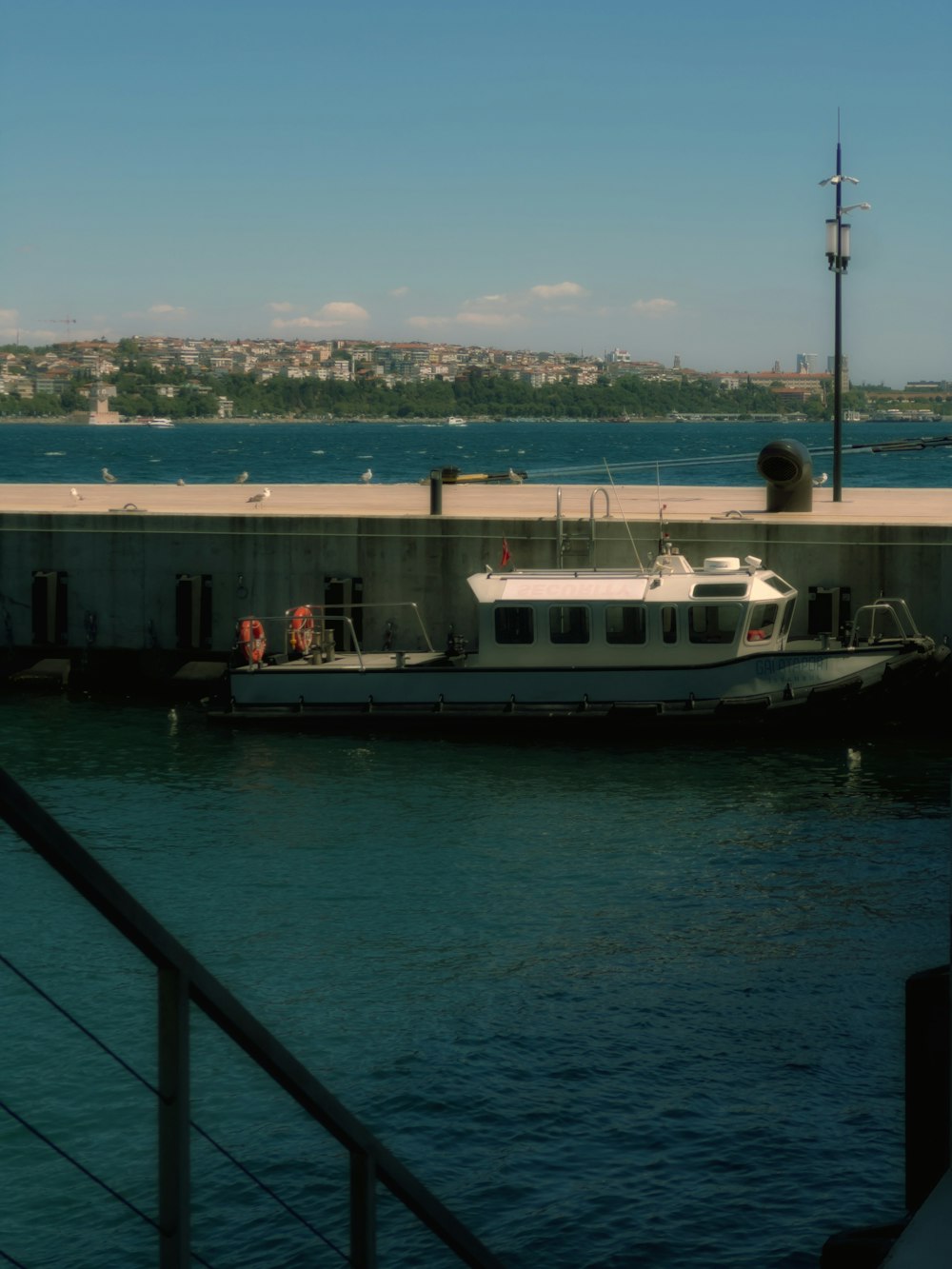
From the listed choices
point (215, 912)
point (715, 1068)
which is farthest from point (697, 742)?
point (715, 1068)

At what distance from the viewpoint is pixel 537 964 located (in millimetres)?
15969

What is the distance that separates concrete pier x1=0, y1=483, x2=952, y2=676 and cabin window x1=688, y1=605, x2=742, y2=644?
2.87 metres

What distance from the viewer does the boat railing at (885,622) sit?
28219 mm

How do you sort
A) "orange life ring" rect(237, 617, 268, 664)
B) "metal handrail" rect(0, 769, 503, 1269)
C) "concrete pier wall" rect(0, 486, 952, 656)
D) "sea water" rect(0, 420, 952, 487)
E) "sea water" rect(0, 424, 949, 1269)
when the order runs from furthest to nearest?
1. "sea water" rect(0, 420, 952, 487)
2. "concrete pier wall" rect(0, 486, 952, 656)
3. "orange life ring" rect(237, 617, 268, 664)
4. "sea water" rect(0, 424, 949, 1269)
5. "metal handrail" rect(0, 769, 503, 1269)

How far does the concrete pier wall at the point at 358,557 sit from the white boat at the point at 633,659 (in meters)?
2.18

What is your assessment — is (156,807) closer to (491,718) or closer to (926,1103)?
(491,718)

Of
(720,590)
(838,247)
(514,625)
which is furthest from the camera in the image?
(838,247)

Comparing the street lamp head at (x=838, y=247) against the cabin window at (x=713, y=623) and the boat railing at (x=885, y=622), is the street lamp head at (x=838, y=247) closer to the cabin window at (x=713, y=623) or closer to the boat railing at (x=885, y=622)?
the boat railing at (x=885, y=622)

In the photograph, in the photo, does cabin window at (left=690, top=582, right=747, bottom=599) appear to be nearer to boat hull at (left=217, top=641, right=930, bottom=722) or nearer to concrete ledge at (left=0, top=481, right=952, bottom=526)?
boat hull at (left=217, top=641, right=930, bottom=722)

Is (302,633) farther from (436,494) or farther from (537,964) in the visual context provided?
(537,964)

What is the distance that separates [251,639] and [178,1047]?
86.4 ft

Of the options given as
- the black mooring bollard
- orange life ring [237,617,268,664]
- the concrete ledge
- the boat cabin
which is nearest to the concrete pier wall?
the concrete ledge

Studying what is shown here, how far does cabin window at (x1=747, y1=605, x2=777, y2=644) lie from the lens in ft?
88.2

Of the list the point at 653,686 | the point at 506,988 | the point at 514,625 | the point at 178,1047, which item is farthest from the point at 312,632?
the point at 178,1047
